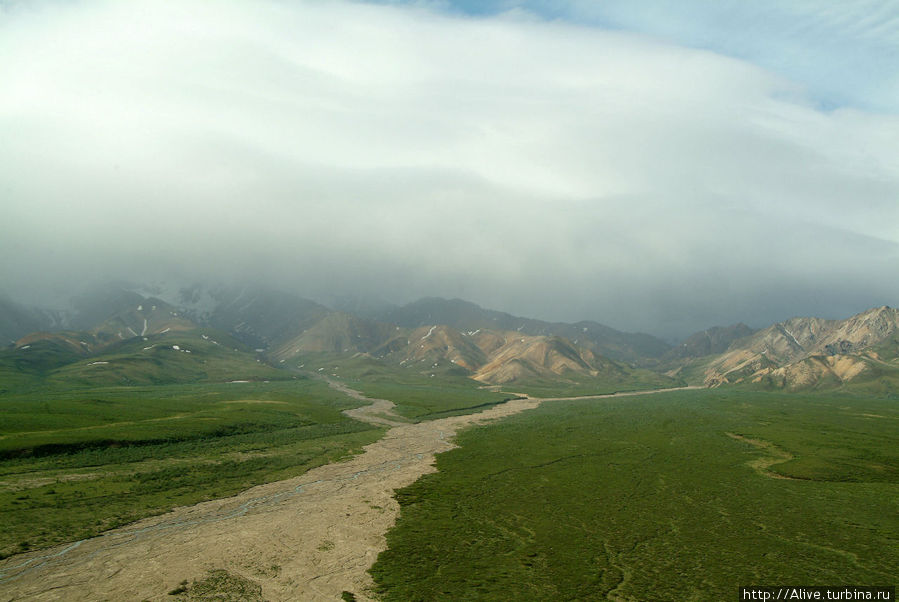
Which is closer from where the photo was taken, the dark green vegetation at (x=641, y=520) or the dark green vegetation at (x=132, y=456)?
the dark green vegetation at (x=641, y=520)

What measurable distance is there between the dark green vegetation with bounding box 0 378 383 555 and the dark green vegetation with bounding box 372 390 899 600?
26444 millimetres

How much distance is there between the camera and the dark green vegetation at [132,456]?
49106 mm

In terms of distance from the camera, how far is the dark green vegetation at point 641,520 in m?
35.6

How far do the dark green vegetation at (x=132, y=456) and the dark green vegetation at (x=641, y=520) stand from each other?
26444 millimetres

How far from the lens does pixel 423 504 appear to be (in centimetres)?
5456

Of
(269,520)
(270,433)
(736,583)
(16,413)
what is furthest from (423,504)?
(16,413)

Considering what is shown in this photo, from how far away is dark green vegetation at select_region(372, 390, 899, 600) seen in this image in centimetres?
Answer: 3559

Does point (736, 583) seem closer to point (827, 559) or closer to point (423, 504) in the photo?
point (827, 559)

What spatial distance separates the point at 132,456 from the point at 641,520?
73.7 metres

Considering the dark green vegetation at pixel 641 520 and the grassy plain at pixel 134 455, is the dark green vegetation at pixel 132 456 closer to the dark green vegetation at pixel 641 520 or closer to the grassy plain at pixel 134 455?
the grassy plain at pixel 134 455

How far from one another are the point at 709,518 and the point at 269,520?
44586 mm

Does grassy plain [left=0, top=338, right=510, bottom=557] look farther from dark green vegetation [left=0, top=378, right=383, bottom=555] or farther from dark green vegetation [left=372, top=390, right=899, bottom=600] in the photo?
dark green vegetation [left=372, top=390, right=899, bottom=600]

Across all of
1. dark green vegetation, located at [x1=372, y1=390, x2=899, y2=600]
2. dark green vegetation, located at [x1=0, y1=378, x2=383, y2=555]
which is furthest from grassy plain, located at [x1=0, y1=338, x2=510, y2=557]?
dark green vegetation, located at [x1=372, y1=390, x2=899, y2=600]

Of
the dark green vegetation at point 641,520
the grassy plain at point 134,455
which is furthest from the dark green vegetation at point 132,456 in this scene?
the dark green vegetation at point 641,520
